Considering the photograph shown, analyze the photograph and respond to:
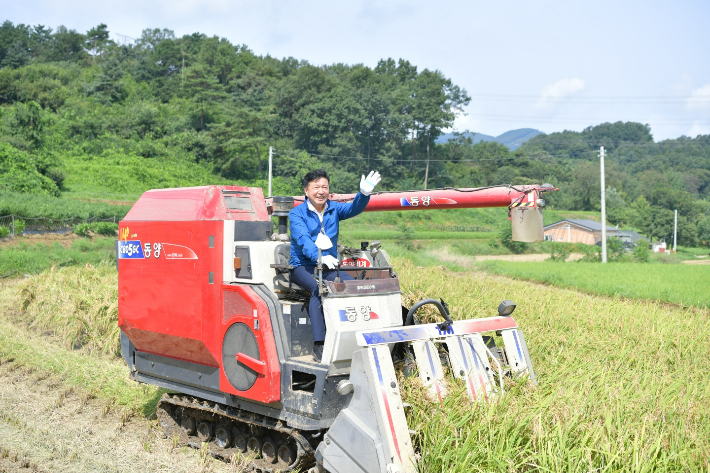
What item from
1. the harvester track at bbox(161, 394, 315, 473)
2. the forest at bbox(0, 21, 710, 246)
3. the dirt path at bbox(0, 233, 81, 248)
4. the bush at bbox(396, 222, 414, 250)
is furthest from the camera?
the forest at bbox(0, 21, 710, 246)

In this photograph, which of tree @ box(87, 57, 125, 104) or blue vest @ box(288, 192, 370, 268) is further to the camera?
tree @ box(87, 57, 125, 104)

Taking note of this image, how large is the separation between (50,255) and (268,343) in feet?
64.7

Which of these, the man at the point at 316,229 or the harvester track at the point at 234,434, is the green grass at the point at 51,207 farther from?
the man at the point at 316,229

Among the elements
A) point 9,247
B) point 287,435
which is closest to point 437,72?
point 9,247

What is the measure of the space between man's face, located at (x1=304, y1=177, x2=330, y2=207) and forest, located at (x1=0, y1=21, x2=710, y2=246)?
25.8 metres

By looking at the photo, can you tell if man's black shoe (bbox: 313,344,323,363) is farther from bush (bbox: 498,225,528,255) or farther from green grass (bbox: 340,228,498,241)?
bush (bbox: 498,225,528,255)

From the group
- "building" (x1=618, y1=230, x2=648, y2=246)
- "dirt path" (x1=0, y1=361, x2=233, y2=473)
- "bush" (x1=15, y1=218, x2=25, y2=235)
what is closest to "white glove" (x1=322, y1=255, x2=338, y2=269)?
"dirt path" (x1=0, y1=361, x2=233, y2=473)

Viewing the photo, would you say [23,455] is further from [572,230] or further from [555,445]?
[572,230]

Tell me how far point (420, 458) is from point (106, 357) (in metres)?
7.43

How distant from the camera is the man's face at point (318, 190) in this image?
19.6 ft

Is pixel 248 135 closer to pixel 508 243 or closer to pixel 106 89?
pixel 106 89

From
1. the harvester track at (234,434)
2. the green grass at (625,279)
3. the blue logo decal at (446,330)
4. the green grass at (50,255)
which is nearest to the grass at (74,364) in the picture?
the harvester track at (234,434)

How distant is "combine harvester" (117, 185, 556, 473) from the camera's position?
5074 mm

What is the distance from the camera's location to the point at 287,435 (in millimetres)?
5898
